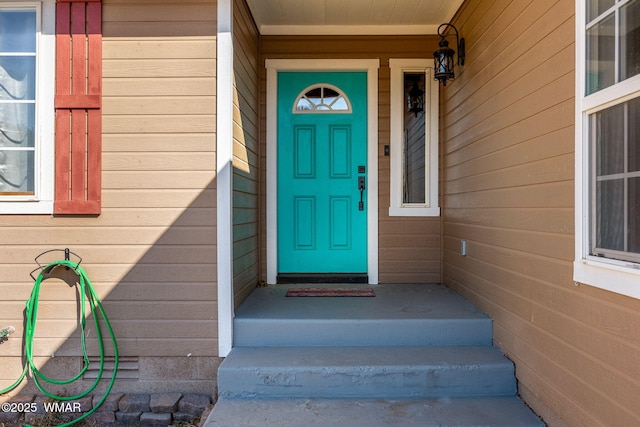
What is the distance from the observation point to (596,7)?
5.56 feet

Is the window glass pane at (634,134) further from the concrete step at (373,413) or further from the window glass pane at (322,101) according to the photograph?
the window glass pane at (322,101)

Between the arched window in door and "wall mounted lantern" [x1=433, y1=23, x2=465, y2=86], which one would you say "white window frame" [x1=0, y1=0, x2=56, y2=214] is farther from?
"wall mounted lantern" [x1=433, y1=23, x2=465, y2=86]

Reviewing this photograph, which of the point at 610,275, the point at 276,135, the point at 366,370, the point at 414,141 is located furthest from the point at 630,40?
the point at 276,135

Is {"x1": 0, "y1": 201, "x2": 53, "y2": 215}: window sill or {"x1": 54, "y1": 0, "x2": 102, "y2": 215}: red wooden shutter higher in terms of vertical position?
{"x1": 54, "y1": 0, "x2": 102, "y2": 215}: red wooden shutter

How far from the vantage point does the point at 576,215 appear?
5.85ft

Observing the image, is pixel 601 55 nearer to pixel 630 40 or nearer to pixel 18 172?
pixel 630 40

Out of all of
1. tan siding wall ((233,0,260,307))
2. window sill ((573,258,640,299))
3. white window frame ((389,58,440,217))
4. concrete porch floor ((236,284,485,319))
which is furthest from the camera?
white window frame ((389,58,440,217))

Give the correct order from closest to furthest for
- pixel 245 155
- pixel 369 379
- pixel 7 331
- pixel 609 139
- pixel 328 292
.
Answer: pixel 609 139
pixel 369 379
pixel 7 331
pixel 245 155
pixel 328 292

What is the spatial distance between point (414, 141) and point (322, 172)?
34.7 inches

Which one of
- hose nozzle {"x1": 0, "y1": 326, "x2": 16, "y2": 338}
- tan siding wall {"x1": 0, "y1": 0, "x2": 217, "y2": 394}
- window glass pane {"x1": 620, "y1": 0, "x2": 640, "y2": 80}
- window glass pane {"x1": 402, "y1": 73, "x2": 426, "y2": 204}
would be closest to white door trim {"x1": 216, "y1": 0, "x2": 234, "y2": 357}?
tan siding wall {"x1": 0, "y1": 0, "x2": 217, "y2": 394}

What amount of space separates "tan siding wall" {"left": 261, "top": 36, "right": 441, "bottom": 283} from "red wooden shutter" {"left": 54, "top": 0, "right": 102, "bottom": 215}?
1.44 m

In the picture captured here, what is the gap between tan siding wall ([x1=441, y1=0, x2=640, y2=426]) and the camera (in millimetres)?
1656

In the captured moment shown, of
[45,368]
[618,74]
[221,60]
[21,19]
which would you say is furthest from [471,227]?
[21,19]

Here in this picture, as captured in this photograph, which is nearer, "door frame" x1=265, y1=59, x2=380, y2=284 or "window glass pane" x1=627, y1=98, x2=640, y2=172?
"window glass pane" x1=627, y1=98, x2=640, y2=172
